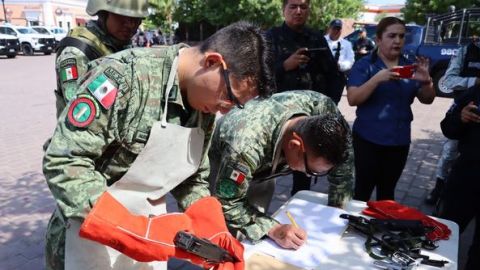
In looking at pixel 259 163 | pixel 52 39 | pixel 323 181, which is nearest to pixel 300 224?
pixel 259 163

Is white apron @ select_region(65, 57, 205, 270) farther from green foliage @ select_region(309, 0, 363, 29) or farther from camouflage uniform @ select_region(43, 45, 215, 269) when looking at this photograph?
green foliage @ select_region(309, 0, 363, 29)

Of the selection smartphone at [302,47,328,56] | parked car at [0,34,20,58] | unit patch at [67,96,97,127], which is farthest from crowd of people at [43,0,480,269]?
parked car at [0,34,20,58]

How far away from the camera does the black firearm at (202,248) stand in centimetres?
96

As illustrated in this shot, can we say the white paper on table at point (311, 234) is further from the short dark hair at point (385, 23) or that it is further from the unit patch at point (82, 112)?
the short dark hair at point (385, 23)

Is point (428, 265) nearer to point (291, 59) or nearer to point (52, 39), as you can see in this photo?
point (291, 59)

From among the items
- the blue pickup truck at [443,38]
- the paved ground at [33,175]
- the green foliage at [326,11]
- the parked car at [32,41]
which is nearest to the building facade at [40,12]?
the parked car at [32,41]

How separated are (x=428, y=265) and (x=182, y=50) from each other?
1.10 meters

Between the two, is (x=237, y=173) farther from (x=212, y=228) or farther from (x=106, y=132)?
(x=106, y=132)

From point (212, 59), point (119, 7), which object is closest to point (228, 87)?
point (212, 59)

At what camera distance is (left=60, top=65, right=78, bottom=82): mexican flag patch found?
179 cm

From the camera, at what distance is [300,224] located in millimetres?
1696

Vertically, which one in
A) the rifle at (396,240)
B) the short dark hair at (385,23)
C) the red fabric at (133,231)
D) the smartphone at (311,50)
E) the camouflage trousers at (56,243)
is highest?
the short dark hair at (385,23)

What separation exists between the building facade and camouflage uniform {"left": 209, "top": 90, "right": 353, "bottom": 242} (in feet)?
123

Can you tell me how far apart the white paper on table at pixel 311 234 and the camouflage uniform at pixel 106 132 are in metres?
0.63
